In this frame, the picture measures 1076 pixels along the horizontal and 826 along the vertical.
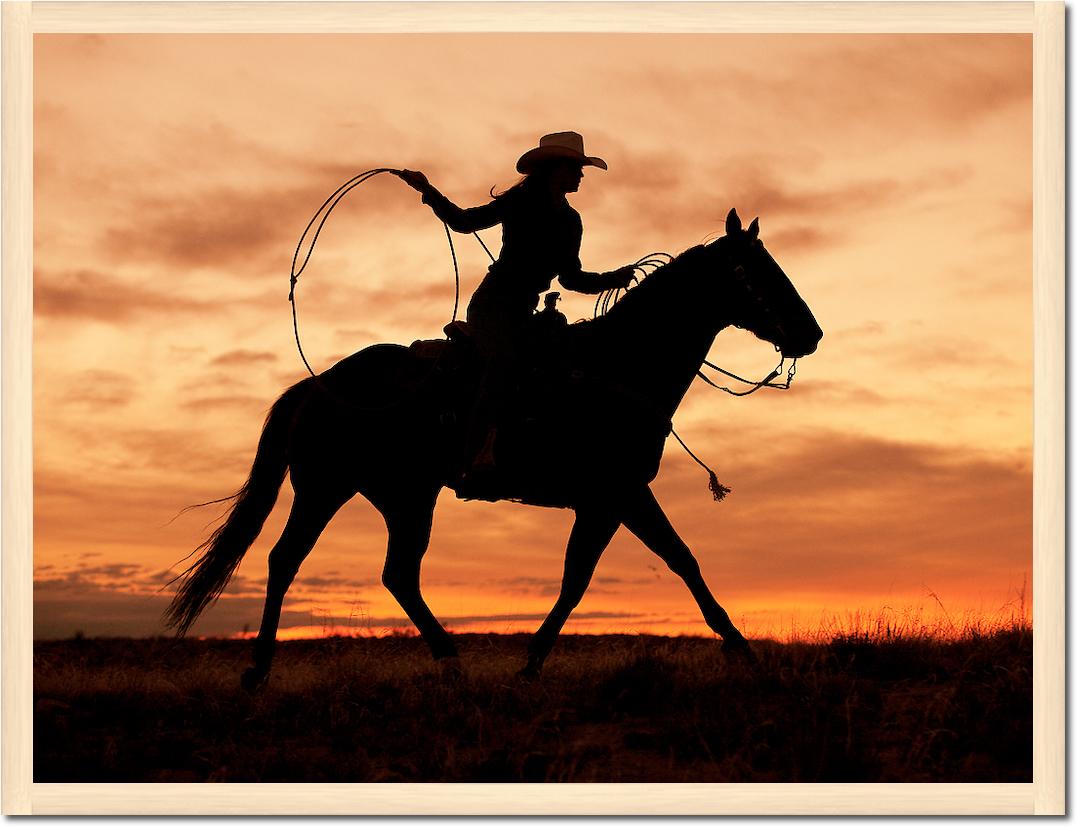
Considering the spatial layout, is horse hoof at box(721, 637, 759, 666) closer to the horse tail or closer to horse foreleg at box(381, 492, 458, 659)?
horse foreleg at box(381, 492, 458, 659)

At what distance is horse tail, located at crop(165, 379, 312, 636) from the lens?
10.3m

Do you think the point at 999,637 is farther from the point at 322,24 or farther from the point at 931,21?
the point at 322,24

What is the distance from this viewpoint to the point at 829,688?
8867mm

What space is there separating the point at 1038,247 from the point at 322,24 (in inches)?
213

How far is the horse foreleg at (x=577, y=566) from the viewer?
Result: 9570 mm

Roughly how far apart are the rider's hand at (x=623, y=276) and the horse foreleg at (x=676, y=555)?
5.38ft

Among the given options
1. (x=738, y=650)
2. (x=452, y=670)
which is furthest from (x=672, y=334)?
(x=452, y=670)

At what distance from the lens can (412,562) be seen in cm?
1050

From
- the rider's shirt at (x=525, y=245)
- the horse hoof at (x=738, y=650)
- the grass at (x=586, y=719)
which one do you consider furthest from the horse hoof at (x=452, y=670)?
the rider's shirt at (x=525, y=245)

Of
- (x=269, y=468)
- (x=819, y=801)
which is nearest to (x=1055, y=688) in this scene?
(x=819, y=801)

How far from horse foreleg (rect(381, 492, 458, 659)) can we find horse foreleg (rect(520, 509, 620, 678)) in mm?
1108

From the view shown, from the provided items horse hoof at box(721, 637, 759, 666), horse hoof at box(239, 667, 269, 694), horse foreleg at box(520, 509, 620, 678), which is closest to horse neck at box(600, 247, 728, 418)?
horse foreleg at box(520, 509, 620, 678)

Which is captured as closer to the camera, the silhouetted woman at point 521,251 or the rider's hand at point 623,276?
the silhouetted woman at point 521,251

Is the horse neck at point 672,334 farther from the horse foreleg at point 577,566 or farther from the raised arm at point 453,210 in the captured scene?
the raised arm at point 453,210
